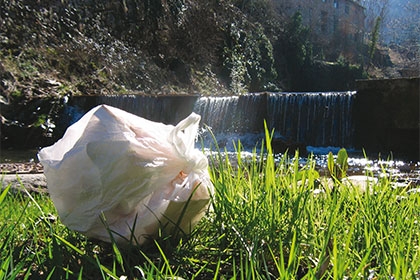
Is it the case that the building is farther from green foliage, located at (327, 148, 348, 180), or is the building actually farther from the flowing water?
green foliage, located at (327, 148, 348, 180)

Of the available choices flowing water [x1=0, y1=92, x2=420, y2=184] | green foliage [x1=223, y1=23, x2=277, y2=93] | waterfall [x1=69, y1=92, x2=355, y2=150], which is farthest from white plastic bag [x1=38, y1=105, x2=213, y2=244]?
green foliage [x1=223, y1=23, x2=277, y2=93]

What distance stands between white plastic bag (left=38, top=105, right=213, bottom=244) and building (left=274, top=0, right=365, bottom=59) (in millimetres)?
33915

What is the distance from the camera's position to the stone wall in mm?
10031

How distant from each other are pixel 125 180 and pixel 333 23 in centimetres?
4143

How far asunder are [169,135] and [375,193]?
0.94m

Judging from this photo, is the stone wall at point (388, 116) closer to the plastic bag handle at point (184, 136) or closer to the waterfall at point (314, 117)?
the waterfall at point (314, 117)

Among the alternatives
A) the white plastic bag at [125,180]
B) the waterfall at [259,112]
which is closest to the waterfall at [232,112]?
the waterfall at [259,112]

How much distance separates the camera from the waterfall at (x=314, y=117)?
11.1 metres

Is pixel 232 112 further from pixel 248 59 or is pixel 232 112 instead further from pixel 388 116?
pixel 248 59

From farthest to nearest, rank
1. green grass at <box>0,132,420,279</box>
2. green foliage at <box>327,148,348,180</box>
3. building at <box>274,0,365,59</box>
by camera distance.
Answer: building at <box>274,0,365,59</box>, green foliage at <box>327,148,348,180</box>, green grass at <box>0,132,420,279</box>

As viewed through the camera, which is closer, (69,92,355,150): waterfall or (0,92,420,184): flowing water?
(0,92,420,184): flowing water

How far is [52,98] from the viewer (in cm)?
1044

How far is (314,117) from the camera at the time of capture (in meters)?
11.3

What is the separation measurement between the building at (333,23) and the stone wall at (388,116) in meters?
24.0
